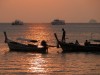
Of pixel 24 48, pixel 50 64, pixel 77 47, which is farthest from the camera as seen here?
pixel 24 48

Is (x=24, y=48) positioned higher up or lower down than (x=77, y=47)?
lower down

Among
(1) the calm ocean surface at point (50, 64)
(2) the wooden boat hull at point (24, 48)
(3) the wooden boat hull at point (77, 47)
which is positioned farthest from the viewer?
(2) the wooden boat hull at point (24, 48)

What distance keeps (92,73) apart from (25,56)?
1712 cm

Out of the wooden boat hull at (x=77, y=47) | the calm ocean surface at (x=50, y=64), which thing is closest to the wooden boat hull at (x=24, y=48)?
the calm ocean surface at (x=50, y=64)

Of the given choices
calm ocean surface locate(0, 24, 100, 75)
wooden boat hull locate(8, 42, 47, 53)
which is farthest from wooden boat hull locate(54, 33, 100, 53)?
wooden boat hull locate(8, 42, 47, 53)

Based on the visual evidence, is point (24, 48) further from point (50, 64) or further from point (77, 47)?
point (50, 64)

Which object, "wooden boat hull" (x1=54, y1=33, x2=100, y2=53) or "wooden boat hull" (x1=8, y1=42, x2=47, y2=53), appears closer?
"wooden boat hull" (x1=54, y1=33, x2=100, y2=53)

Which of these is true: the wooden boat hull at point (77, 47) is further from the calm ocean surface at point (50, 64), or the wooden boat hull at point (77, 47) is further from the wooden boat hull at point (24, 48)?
the wooden boat hull at point (24, 48)

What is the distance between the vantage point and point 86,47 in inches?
2287

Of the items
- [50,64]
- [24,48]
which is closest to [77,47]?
[24,48]

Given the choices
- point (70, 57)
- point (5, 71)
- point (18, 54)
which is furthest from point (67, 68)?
point (18, 54)

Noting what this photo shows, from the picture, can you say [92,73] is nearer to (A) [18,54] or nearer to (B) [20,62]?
(B) [20,62]

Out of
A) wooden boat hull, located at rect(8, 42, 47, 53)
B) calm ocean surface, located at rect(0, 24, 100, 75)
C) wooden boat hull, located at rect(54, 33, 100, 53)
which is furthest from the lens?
wooden boat hull, located at rect(8, 42, 47, 53)

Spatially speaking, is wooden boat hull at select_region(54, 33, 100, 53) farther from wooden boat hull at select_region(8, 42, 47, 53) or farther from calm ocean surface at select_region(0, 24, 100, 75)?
wooden boat hull at select_region(8, 42, 47, 53)
